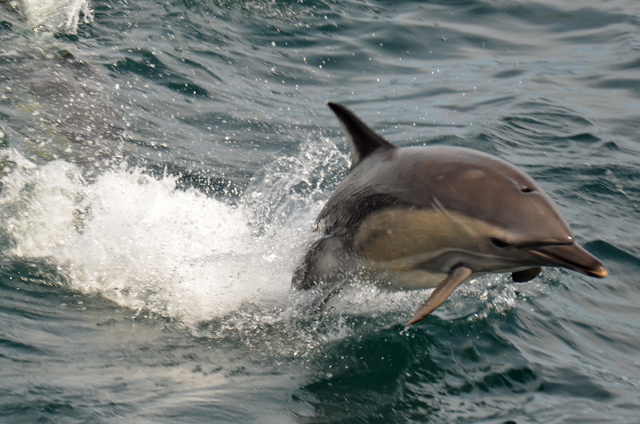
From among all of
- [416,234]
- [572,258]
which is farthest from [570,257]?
[416,234]

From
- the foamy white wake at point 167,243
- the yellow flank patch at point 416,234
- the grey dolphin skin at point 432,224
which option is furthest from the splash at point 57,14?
the yellow flank patch at point 416,234

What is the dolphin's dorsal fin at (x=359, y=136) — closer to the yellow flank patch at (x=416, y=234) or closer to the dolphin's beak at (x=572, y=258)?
the yellow flank patch at (x=416, y=234)

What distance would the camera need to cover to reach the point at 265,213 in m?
7.74

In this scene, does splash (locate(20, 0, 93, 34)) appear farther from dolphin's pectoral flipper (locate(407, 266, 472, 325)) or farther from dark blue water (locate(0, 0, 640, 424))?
dolphin's pectoral flipper (locate(407, 266, 472, 325))

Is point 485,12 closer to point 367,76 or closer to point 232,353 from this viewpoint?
point 367,76

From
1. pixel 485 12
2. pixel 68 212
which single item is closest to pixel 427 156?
pixel 68 212

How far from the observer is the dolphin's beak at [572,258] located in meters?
4.02

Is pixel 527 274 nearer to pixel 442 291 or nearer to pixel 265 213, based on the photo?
pixel 442 291

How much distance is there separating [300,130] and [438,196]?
572cm

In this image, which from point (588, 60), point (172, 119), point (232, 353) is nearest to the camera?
point (232, 353)

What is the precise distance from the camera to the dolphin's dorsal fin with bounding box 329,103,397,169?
5.34 m

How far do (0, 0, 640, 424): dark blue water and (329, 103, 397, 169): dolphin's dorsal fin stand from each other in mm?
903

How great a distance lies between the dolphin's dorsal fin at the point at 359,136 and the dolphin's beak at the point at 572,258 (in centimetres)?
149

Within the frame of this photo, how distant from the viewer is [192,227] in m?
6.91
